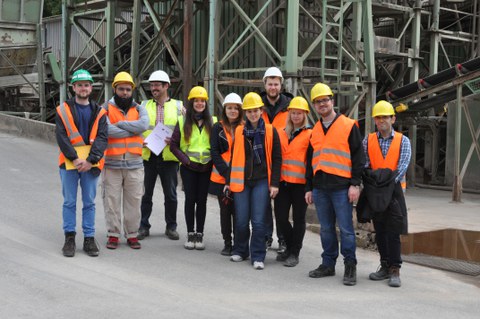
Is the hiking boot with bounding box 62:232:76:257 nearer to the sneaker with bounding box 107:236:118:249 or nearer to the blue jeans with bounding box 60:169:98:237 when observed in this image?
the blue jeans with bounding box 60:169:98:237

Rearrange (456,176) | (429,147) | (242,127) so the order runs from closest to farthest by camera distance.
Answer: (242,127) < (456,176) < (429,147)

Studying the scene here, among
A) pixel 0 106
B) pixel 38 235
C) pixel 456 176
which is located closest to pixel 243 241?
pixel 38 235

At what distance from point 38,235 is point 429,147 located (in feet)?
48.6

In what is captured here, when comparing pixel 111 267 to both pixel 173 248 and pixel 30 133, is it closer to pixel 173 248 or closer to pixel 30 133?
pixel 173 248

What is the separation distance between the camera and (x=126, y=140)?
729 cm

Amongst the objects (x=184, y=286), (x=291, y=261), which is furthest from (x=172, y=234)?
(x=184, y=286)

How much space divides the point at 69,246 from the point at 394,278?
11.5 ft

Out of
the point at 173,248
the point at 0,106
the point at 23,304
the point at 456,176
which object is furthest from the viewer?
the point at 0,106

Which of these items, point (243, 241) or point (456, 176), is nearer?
point (243, 241)

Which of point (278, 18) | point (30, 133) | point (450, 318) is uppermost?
point (278, 18)

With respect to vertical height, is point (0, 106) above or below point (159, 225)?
above

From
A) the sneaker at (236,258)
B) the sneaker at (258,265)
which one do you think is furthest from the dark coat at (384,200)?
the sneaker at (236,258)

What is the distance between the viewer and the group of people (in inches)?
251

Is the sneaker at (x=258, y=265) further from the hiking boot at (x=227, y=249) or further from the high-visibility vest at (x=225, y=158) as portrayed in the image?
the high-visibility vest at (x=225, y=158)
